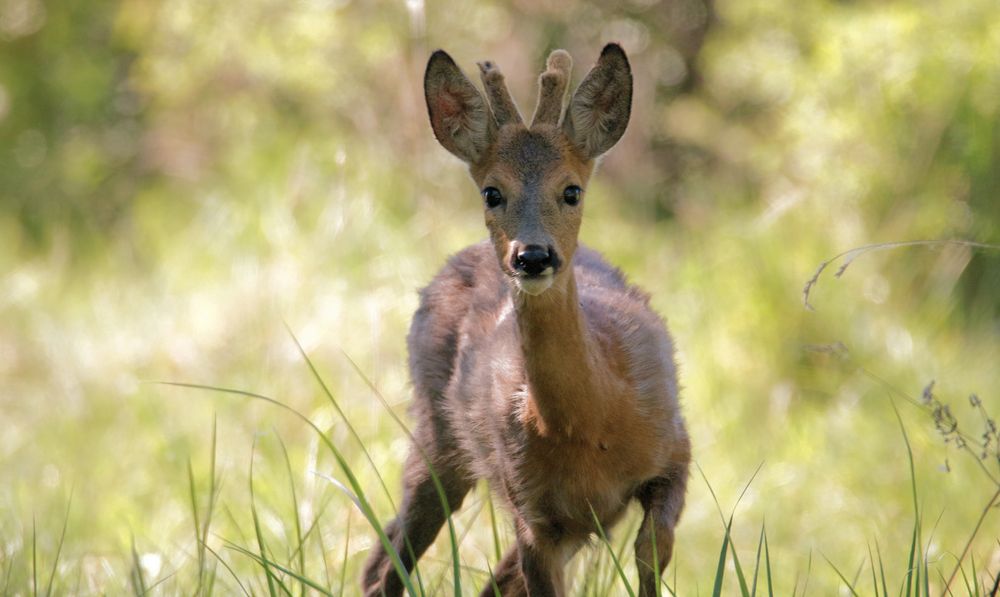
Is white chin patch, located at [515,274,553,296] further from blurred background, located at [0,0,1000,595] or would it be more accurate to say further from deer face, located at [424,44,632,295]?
blurred background, located at [0,0,1000,595]

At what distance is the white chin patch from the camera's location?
13.2 feet

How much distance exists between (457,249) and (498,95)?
4.08m

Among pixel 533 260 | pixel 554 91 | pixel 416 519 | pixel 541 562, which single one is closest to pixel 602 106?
pixel 554 91

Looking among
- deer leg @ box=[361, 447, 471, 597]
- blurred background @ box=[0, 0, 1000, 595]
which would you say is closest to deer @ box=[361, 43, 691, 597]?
deer leg @ box=[361, 447, 471, 597]

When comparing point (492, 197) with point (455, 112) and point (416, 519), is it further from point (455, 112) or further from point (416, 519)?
point (416, 519)

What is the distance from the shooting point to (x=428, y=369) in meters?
5.36

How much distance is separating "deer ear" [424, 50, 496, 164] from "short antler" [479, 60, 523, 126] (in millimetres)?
45

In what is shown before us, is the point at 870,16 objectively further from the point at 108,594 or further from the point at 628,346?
the point at 108,594

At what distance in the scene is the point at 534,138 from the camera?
4445mm

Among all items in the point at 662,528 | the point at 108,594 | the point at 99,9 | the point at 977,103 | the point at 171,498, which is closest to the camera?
the point at 662,528

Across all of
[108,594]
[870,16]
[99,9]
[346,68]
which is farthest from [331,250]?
[99,9]

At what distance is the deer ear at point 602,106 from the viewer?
4.45m

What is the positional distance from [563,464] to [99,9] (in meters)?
9.72

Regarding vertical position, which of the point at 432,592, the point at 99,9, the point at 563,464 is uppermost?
the point at 99,9
